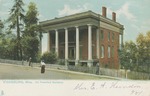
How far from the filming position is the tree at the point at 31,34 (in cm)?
172

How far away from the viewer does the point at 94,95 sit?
1712 mm

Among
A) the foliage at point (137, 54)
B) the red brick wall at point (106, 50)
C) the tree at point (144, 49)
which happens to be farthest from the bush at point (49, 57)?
the tree at point (144, 49)

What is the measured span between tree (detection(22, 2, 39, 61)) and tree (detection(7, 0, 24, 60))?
32 millimetres

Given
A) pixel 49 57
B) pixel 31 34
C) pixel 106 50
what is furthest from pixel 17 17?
pixel 106 50

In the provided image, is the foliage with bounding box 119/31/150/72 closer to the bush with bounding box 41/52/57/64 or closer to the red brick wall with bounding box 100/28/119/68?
the red brick wall with bounding box 100/28/119/68

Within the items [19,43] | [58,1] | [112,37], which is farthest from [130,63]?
[19,43]

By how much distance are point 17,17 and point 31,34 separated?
14 cm

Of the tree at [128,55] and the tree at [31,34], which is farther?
the tree at [128,55]

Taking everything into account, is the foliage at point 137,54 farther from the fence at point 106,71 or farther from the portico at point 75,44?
the portico at point 75,44

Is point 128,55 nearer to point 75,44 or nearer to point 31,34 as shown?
point 75,44

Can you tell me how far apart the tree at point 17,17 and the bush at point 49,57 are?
0.55 ft

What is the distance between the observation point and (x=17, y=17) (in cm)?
172

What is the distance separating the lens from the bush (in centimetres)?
177

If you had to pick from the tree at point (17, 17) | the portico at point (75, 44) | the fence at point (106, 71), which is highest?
the tree at point (17, 17)
